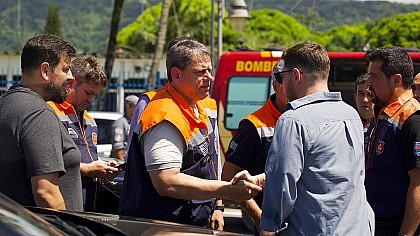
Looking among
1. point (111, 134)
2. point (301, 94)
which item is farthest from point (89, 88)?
point (111, 134)

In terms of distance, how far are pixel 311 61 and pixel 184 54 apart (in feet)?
2.77

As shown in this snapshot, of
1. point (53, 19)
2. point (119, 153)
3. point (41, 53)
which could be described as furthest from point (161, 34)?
point (53, 19)

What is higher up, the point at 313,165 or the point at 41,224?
the point at 313,165

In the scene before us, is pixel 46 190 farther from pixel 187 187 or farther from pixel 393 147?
pixel 393 147

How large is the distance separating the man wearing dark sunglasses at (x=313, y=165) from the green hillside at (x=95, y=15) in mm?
84522

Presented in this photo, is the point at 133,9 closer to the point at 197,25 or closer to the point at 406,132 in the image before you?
the point at 197,25

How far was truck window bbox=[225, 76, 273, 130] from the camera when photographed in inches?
509

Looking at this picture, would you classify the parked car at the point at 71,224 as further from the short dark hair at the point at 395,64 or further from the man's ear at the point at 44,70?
the short dark hair at the point at 395,64

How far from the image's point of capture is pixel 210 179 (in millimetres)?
4738

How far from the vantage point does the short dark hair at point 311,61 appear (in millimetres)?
4082

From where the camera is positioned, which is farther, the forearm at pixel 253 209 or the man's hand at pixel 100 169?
the man's hand at pixel 100 169

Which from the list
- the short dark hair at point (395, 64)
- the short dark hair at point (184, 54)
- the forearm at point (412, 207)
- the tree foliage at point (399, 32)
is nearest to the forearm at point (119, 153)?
the short dark hair at point (395, 64)

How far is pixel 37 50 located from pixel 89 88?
1.45m

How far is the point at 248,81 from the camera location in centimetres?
1298
